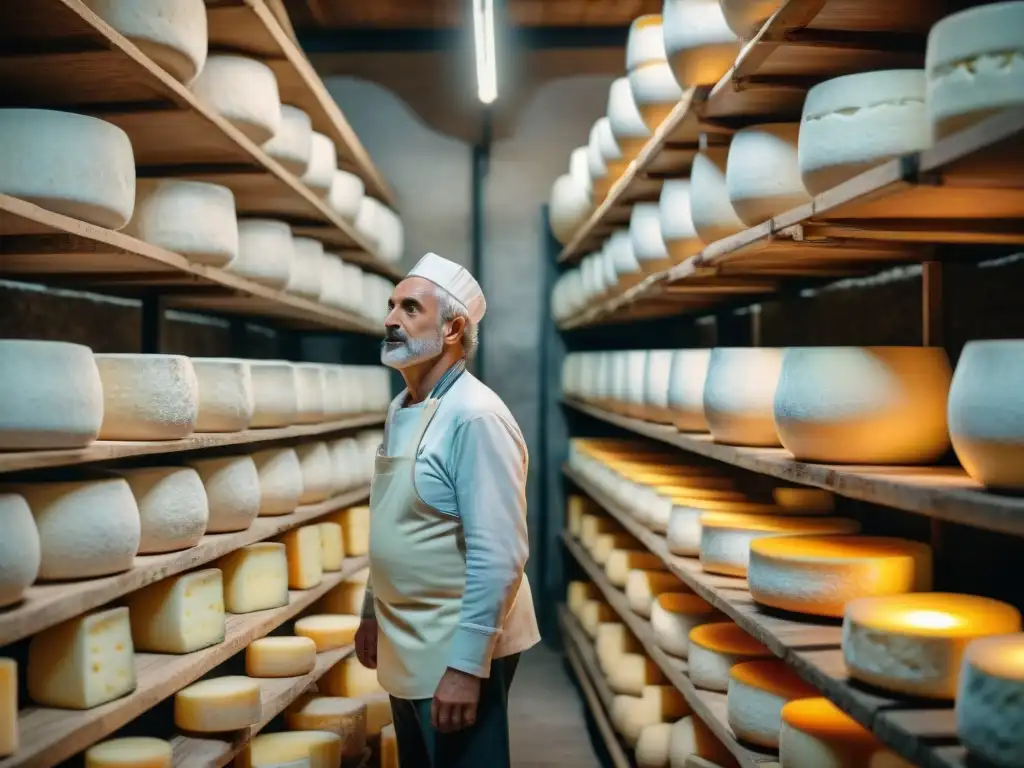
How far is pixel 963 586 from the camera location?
2172 millimetres

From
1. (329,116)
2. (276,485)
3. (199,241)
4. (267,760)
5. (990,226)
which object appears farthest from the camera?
(329,116)

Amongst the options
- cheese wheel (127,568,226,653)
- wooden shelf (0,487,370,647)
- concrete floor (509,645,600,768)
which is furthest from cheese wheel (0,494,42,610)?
concrete floor (509,645,600,768)

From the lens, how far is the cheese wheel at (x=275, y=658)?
2930 millimetres

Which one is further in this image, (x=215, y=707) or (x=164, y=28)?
(x=215, y=707)

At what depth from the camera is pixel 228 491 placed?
2.65 metres

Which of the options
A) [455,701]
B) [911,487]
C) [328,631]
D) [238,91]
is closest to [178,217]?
[238,91]

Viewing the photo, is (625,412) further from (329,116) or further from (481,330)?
(481,330)

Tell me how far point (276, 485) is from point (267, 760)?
2.58ft

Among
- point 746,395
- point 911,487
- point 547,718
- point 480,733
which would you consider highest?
point 746,395

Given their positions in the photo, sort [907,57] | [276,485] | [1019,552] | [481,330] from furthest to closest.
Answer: [481,330]
[276,485]
[1019,552]
[907,57]

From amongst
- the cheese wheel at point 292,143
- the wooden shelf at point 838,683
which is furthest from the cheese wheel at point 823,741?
the cheese wheel at point 292,143

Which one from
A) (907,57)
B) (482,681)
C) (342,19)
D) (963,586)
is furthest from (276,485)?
(342,19)

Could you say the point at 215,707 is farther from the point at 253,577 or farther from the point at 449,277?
the point at 449,277

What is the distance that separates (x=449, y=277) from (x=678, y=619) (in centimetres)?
107
